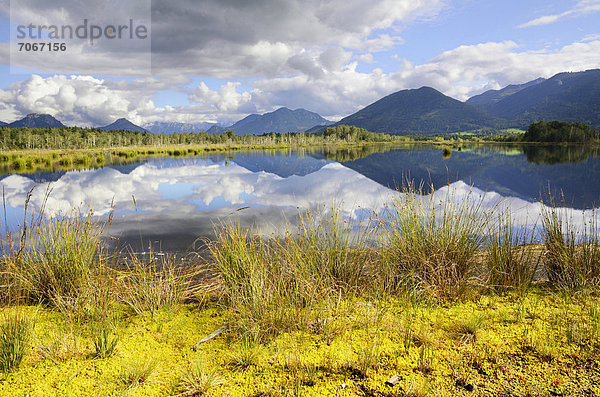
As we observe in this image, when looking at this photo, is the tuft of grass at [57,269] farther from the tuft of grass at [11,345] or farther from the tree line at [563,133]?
the tree line at [563,133]

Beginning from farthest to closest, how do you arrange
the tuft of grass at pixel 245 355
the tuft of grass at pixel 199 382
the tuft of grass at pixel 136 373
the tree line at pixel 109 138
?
the tree line at pixel 109 138 < the tuft of grass at pixel 245 355 < the tuft of grass at pixel 136 373 < the tuft of grass at pixel 199 382

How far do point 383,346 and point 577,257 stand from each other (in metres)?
3.74

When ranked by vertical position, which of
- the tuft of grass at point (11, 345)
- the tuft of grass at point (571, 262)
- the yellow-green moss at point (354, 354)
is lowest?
the yellow-green moss at point (354, 354)

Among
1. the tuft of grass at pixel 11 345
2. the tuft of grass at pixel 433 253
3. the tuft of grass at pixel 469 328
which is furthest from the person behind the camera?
the tuft of grass at pixel 433 253

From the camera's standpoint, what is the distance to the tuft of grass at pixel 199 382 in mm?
2641

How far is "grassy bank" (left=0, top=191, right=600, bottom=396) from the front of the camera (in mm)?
2789

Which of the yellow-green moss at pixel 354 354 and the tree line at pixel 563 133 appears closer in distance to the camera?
the yellow-green moss at pixel 354 354

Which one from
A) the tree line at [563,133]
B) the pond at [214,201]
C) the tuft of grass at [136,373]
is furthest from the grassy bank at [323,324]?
the tree line at [563,133]

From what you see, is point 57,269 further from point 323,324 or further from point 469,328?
point 469,328

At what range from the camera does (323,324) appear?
3.60 metres

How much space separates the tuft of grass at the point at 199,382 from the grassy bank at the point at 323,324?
1 cm

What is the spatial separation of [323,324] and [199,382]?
144 cm

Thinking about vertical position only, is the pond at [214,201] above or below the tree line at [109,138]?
below

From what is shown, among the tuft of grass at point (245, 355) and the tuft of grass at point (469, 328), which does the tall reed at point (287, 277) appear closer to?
the tuft of grass at point (245, 355)
